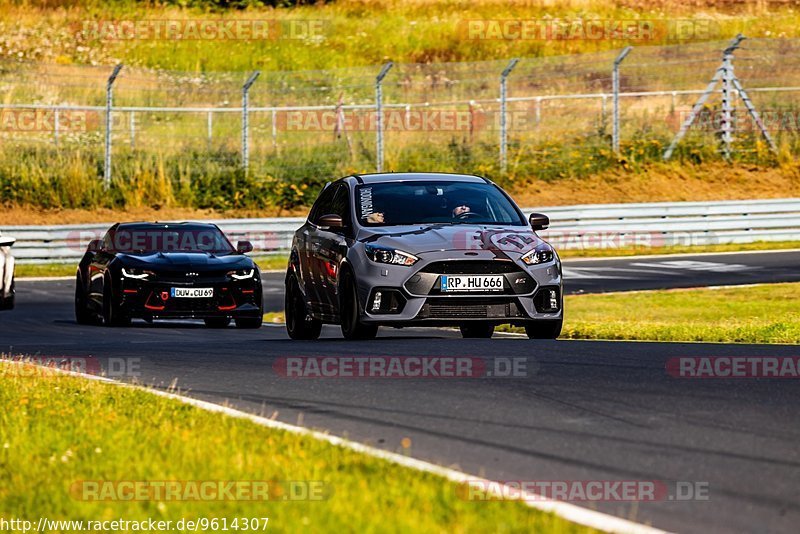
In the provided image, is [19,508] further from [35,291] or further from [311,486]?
[35,291]

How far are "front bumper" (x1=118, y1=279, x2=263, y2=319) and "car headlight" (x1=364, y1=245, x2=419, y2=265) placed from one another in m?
5.47

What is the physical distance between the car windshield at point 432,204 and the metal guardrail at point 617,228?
16.4 m

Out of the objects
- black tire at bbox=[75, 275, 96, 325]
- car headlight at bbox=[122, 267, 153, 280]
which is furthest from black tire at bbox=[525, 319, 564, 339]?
black tire at bbox=[75, 275, 96, 325]

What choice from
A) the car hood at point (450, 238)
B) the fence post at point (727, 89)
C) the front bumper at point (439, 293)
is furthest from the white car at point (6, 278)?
the fence post at point (727, 89)

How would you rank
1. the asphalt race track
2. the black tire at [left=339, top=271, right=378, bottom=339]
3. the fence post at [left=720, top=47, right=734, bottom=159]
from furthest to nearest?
the fence post at [left=720, top=47, right=734, bottom=159] < the black tire at [left=339, top=271, right=378, bottom=339] < the asphalt race track

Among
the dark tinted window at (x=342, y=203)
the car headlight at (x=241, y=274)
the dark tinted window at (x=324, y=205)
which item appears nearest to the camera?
the dark tinted window at (x=342, y=203)

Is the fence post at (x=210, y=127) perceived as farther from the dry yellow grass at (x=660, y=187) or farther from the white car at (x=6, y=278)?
the white car at (x=6, y=278)

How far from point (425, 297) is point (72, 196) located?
958 inches

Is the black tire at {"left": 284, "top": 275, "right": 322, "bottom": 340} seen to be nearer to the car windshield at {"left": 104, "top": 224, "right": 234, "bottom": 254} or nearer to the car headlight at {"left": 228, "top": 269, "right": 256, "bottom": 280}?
the car headlight at {"left": 228, "top": 269, "right": 256, "bottom": 280}

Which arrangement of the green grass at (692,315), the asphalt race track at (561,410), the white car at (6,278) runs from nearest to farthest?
1. the asphalt race track at (561,410)
2. the green grass at (692,315)
3. the white car at (6,278)

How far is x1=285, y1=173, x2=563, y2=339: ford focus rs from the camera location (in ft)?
45.2

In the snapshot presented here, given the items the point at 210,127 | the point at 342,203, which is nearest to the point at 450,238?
the point at 342,203

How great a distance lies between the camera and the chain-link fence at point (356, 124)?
3862cm

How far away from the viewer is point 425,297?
13.8 meters
